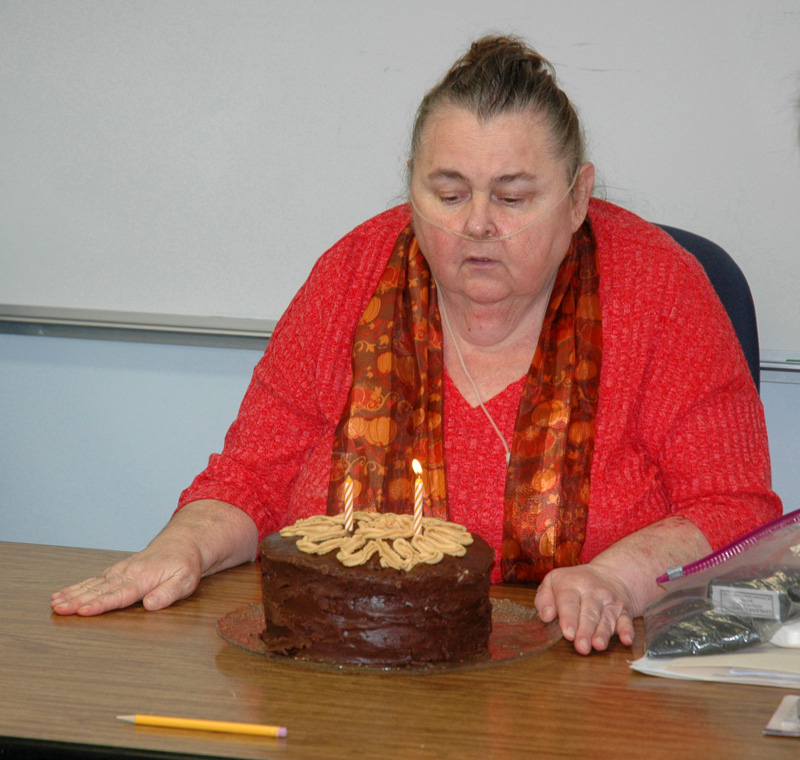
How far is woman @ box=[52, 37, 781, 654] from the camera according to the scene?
1.56 metres

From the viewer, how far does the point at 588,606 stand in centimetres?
119

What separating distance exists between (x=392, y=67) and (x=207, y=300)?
0.77 meters

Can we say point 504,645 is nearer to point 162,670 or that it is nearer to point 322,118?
point 162,670

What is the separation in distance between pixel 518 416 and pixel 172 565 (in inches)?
24.5

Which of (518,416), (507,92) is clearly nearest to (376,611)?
(518,416)

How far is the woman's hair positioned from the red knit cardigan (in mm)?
249

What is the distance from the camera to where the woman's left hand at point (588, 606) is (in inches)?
45.1

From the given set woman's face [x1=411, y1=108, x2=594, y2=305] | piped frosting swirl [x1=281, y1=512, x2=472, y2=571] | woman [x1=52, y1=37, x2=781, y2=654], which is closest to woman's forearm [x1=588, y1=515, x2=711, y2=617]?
woman [x1=52, y1=37, x2=781, y2=654]

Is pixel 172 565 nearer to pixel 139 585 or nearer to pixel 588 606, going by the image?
pixel 139 585

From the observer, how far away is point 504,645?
112cm

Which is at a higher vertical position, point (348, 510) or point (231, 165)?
point (231, 165)

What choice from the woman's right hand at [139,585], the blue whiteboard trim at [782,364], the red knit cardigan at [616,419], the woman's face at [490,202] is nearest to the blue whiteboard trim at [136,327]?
the red knit cardigan at [616,419]

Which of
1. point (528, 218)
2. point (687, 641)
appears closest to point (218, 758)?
point (687, 641)

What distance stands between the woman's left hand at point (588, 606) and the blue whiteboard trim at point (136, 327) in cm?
154
